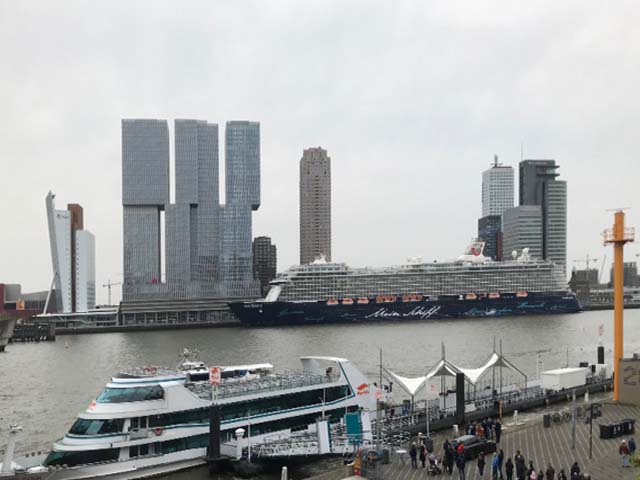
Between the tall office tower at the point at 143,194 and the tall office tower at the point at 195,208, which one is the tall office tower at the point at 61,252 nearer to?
the tall office tower at the point at 143,194

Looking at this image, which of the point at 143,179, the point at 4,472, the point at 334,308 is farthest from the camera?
the point at 143,179

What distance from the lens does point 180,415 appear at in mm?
24391

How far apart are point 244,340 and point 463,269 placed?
54.9 metres

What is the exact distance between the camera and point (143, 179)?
538 ft

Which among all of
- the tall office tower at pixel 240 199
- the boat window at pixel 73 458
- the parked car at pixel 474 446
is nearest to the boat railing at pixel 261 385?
the boat window at pixel 73 458

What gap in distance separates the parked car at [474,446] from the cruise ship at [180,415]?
24.7 feet

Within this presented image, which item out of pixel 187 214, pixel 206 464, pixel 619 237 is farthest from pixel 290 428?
pixel 187 214

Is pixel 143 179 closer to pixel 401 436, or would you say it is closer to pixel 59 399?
pixel 59 399

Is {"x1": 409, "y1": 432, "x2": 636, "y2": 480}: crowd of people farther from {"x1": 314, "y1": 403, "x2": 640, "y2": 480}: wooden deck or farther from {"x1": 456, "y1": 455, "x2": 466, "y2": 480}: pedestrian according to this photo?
{"x1": 314, "y1": 403, "x2": 640, "y2": 480}: wooden deck

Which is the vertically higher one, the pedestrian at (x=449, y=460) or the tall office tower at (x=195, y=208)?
the tall office tower at (x=195, y=208)

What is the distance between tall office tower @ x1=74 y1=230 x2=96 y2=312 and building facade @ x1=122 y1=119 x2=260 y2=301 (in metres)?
11.9

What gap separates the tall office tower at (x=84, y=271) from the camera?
532 ft

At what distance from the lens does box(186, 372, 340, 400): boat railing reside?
25.6m

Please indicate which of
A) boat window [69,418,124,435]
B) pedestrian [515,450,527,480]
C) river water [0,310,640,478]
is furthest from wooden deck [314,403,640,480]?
river water [0,310,640,478]
